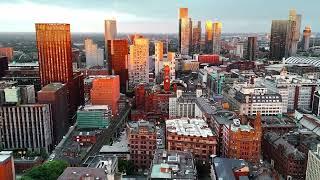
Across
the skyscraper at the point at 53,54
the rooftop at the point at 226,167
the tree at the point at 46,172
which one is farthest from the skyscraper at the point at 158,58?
the rooftop at the point at 226,167

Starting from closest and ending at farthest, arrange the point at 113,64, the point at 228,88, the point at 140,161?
the point at 140,161
the point at 228,88
the point at 113,64

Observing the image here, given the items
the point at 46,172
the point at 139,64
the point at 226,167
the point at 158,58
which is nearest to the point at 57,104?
the point at 46,172

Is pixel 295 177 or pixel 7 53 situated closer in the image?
pixel 295 177

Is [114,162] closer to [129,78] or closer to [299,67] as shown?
[129,78]

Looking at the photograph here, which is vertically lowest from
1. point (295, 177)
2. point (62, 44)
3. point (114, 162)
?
point (295, 177)

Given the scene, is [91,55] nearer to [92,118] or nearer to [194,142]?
[92,118]

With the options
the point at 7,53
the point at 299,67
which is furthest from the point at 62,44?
the point at 7,53

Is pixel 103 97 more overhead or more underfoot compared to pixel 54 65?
more underfoot

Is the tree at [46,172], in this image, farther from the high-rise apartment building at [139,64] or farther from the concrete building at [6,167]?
the high-rise apartment building at [139,64]
